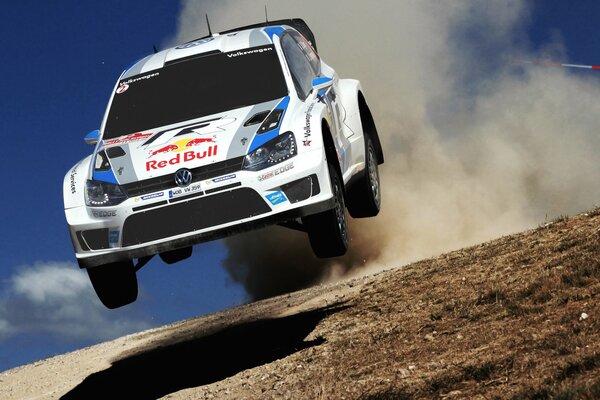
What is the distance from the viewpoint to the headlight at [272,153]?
9.08 meters

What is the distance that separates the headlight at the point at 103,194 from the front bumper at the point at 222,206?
9 centimetres

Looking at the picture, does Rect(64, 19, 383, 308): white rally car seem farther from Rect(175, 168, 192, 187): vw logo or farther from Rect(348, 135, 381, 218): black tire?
Rect(348, 135, 381, 218): black tire

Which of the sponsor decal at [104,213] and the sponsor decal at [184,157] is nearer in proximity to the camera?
the sponsor decal at [184,157]

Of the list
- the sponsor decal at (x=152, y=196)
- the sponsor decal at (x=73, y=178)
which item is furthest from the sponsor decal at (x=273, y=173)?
the sponsor decal at (x=73, y=178)

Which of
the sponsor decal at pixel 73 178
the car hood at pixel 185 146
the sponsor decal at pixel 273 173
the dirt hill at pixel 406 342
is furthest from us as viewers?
the sponsor decal at pixel 73 178

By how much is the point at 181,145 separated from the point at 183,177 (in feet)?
1.06

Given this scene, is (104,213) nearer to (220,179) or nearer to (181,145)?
(181,145)

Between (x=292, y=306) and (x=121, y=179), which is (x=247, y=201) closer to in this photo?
(x=121, y=179)

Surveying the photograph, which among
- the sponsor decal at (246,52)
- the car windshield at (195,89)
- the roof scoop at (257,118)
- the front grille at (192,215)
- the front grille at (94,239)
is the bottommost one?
the front grille at (94,239)

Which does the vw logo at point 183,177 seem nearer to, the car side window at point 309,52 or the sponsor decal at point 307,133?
the sponsor decal at point 307,133

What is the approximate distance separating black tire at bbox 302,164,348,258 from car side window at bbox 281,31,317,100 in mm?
1049

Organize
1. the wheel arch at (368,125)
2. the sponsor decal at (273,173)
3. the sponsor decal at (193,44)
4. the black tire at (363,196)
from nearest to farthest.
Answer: the sponsor decal at (273,173), the sponsor decal at (193,44), the black tire at (363,196), the wheel arch at (368,125)

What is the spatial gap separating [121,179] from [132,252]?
65 centimetres

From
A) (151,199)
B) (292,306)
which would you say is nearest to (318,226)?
(151,199)
